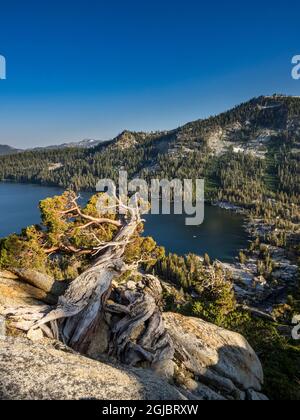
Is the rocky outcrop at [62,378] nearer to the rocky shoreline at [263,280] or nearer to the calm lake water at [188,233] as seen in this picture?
the rocky shoreline at [263,280]

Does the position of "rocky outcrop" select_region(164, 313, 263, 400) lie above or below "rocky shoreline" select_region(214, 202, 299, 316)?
above

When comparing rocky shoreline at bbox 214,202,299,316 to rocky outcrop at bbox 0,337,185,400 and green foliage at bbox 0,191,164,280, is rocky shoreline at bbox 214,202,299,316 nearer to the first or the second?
green foliage at bbox 0,191,164,280

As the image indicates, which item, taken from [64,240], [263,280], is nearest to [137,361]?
[64,240]

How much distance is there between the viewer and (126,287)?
21.0 metres

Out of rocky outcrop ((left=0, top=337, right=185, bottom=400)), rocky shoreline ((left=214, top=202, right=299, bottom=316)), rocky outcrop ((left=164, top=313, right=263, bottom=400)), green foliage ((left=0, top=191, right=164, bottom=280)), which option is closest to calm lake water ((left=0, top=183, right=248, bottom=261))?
rocky shoreline ((left=214, top=202, right=299, bottom=316))

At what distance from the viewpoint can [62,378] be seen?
1066 cm

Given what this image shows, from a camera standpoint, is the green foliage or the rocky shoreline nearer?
the green foliage

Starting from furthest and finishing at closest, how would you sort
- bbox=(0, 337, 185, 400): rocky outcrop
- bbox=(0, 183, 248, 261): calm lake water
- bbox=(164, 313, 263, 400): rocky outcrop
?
bbox=(0, 183, 248, 261): calm lake water
bbox=(164, 313, 263, 400): rocky outcrop
bbox=(0, 337, 185, 400): rocky outcrop

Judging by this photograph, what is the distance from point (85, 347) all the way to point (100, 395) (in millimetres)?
4947

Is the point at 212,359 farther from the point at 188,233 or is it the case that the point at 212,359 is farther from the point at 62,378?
the point at 188,233

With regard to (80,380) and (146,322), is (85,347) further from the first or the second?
(80,380)

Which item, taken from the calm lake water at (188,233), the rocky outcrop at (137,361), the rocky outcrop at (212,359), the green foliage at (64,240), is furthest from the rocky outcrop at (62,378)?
the calm lake water at (188,233)

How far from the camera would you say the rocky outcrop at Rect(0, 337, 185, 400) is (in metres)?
10.0

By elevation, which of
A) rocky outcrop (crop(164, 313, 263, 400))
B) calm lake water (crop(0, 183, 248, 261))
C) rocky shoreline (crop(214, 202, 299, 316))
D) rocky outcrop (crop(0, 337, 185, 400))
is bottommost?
rocky shoreline (crop(214, 202, 299, 316))
